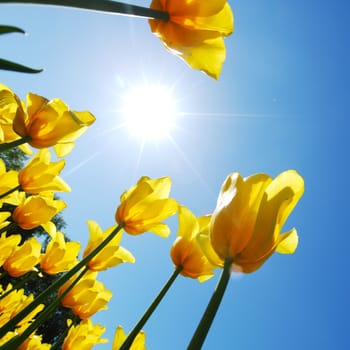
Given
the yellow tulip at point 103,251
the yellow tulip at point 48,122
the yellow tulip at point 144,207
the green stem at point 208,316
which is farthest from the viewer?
the yellow tulip at point 103,251

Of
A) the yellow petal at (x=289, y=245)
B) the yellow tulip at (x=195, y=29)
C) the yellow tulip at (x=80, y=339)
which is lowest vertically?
the yellow tulip at (x=80, y=339)

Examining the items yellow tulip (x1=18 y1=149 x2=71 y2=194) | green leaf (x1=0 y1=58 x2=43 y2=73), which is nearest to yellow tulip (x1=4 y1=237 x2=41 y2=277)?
yellow tulip (x1=18 y1=149 x2=71 y2=194)

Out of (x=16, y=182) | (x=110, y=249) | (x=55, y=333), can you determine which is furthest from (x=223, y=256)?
(x=55, y=333)

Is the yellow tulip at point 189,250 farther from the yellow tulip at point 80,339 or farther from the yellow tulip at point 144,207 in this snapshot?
the yellow tulip at point 80,339

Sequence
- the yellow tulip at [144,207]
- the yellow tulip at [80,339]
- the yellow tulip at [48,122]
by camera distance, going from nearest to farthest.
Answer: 1. the yellow tulip at [48,122]
2. the yellow tulip at [144,207]
3. the yellow tulip at [80,339]

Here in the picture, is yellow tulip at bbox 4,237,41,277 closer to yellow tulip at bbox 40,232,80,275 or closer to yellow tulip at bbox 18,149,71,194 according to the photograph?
yellow tulip at bbox 40,232,80,275

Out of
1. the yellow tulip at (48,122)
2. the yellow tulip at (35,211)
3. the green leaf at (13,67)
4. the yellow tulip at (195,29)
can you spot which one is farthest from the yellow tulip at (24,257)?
the green leaf at (13,67)

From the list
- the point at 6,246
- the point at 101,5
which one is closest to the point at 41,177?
the point at 6,246

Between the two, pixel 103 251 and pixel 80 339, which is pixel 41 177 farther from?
pixel 80 339

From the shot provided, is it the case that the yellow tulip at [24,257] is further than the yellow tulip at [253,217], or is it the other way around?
the yellow tulip at [24,257]

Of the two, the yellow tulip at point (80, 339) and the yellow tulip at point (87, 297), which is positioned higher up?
the yellow tulip at point (87, 297)
